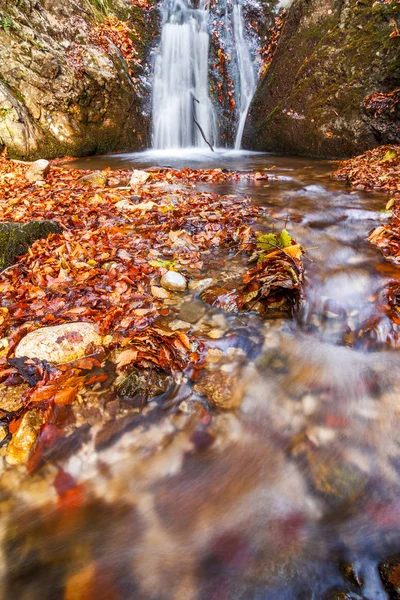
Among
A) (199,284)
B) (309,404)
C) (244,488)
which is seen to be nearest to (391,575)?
(244,488)

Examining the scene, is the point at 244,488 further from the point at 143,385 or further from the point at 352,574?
the point at 143,385

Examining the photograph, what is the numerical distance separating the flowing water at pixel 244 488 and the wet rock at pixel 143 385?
91 millimetres

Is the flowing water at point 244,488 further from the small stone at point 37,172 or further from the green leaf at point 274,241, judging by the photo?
the small stone at point 37,172

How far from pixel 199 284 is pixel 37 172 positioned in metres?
5.40

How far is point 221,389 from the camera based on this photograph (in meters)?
2.27

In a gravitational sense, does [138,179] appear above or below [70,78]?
below

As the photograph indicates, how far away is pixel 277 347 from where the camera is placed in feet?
8.54

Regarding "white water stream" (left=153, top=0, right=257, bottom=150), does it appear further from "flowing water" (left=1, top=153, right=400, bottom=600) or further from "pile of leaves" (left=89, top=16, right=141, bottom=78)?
"flowing water" (left=1, top=153, right=400, bottom=600)

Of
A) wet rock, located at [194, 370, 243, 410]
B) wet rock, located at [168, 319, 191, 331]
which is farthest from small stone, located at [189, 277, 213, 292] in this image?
wet rock, located at [194, 370, 243, 410]

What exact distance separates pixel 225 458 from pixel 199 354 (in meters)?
0.77

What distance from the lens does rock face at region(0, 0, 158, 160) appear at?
869 centimetres

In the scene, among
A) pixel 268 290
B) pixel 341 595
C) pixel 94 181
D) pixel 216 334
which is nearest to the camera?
pixel 341 595

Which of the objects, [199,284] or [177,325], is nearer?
[177,325]

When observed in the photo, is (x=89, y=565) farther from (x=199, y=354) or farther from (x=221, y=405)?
(x=199, y=354)
